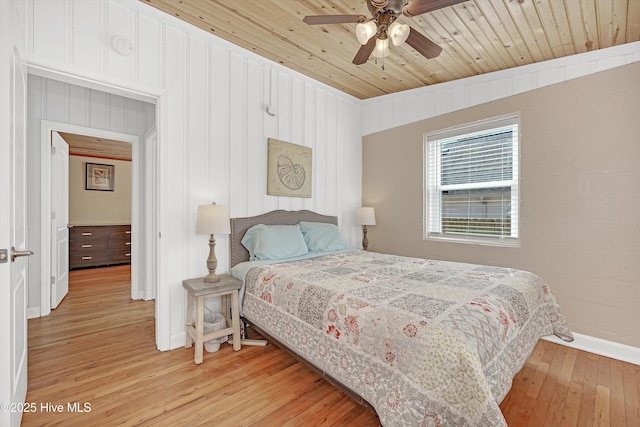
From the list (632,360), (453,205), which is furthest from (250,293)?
(632,360)

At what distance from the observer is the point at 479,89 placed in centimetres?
317

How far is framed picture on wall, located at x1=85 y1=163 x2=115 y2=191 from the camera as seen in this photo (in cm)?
607

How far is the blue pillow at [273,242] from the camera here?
109 inches

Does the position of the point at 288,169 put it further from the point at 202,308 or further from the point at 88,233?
the point at 88,233

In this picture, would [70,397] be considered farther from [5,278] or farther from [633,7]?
[633,7]

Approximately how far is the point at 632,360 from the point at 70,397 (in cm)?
414

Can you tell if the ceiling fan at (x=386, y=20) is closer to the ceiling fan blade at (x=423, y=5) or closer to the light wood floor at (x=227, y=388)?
the ceiling fan blade at (x=423, y=5)

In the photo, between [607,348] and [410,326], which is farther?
[607,348]

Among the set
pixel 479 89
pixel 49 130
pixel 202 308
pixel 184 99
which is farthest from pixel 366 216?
pixel 49 130

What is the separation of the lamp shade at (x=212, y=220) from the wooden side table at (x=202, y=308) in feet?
1.47

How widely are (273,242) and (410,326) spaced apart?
1.75m

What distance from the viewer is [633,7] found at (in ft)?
6.59

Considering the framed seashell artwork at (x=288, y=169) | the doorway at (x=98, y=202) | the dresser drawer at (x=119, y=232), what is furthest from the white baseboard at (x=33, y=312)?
the dresser drawer at (x=119, y=232)

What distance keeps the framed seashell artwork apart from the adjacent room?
0.08 feet
